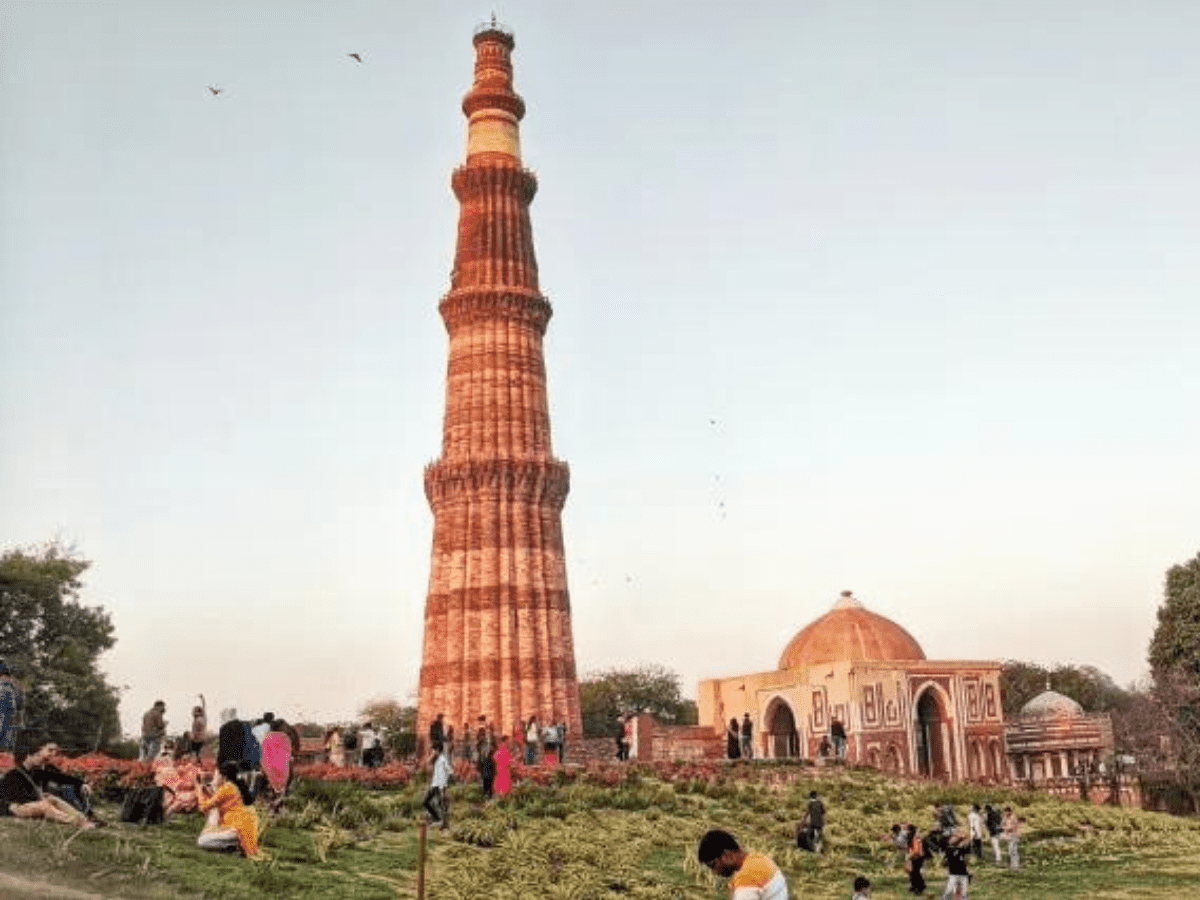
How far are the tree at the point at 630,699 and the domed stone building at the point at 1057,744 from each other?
30.4 m

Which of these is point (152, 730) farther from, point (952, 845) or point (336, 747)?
point (952, 845)

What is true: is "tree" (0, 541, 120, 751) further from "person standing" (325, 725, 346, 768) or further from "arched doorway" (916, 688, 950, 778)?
"arched doorway" (916, 688, 950, 778)

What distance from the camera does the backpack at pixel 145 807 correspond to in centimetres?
1520

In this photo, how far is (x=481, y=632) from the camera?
42719 mm

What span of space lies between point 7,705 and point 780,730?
34045 millimetres

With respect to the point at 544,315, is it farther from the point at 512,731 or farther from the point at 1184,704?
the point at 1184,704

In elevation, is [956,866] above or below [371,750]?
below

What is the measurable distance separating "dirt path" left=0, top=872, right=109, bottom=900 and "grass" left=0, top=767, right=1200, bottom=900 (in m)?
0.21

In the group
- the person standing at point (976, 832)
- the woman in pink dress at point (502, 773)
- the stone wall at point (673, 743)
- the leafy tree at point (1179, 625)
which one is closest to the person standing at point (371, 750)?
the woman in pink dress at point (502, 773)

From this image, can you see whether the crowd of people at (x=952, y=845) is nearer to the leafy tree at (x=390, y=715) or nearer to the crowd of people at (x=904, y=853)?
the crowd of people at (x=904, y=853)

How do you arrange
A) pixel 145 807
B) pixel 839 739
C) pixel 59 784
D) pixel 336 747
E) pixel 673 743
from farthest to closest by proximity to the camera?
pixel 673 743
pixel 839 739
pixel 336 747
pixel 145 807
pixel 59 784

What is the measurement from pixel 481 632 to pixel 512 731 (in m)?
3.74

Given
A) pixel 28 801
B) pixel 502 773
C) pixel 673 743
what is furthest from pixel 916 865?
pixel 673 743

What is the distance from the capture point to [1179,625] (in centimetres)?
4631
